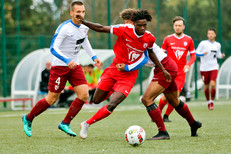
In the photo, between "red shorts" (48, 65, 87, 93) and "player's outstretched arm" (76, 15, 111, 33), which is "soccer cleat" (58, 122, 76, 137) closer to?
"red shorts" (48, 65, 87, 93)

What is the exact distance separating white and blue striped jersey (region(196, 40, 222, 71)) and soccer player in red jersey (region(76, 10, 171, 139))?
22.2 feet

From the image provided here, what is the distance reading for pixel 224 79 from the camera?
65.5 feet

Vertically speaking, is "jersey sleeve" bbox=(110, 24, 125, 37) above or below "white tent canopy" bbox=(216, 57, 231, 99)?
above

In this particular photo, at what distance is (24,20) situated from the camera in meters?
32.2

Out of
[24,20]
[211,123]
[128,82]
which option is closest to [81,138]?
[128,82]

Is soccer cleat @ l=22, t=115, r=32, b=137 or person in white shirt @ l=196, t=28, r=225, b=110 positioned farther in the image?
person in white shirt @ l=196, t=28, r=225, b=110

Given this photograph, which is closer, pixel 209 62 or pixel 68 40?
pixel 68 40

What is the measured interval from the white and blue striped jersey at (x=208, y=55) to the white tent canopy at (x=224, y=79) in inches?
198

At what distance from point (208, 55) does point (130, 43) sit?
25.2 ft

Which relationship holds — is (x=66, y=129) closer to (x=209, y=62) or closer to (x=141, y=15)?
(x=141, y=15)

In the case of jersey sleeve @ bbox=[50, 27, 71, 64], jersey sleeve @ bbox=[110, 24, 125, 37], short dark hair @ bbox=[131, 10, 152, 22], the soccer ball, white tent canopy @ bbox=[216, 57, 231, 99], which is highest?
short dark hair @ bbox=[131, 10, 152, 22]

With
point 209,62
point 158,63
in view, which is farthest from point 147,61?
point 209,62

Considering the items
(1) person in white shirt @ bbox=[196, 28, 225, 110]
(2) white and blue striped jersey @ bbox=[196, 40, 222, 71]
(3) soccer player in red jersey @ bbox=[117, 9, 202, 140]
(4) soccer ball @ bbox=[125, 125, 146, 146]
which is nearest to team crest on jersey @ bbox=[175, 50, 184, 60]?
(3) soccer player in red jersey @ bbox=[117, 9, 202, 140]

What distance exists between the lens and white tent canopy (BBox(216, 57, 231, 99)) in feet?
63.8
